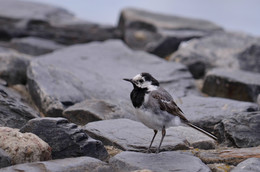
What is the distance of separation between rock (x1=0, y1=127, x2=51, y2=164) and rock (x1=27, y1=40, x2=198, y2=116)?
234 centimetres

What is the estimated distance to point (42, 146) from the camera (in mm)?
4664

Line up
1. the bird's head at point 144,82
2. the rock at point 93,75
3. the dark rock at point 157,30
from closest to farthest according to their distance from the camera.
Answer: the bird's head at point 144,82 < the rock at point 93,75 < the dark rock at point 157,30

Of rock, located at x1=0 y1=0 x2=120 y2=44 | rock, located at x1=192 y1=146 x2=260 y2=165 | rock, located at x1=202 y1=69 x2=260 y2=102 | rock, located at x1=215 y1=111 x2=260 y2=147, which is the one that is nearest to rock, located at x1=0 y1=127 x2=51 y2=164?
rock, located at x1=192 y1=146 x2=260 y2=165

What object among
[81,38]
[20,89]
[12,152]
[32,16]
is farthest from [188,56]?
[12,152]

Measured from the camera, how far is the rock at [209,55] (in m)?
10.3

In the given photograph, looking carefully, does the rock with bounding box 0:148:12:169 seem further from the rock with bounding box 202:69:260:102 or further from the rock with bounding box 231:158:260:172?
the rock with bounding box 202:69:260:102

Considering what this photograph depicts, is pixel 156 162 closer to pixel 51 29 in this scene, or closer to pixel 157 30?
pixel 157 30

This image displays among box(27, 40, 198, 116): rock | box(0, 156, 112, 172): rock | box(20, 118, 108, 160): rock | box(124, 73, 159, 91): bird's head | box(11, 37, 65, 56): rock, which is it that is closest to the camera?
box(0, 156, 112, 172): rock

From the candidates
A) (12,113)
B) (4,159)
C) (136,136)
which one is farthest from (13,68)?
(4,159)

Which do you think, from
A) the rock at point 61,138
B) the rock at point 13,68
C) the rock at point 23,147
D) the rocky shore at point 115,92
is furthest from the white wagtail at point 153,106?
the rock at point 13,68

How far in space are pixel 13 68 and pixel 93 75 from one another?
165 centimetres

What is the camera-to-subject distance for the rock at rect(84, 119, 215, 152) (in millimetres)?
5598

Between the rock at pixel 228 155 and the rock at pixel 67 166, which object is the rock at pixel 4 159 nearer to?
the rock at pixel 67 166

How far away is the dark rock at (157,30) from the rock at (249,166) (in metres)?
6.65
